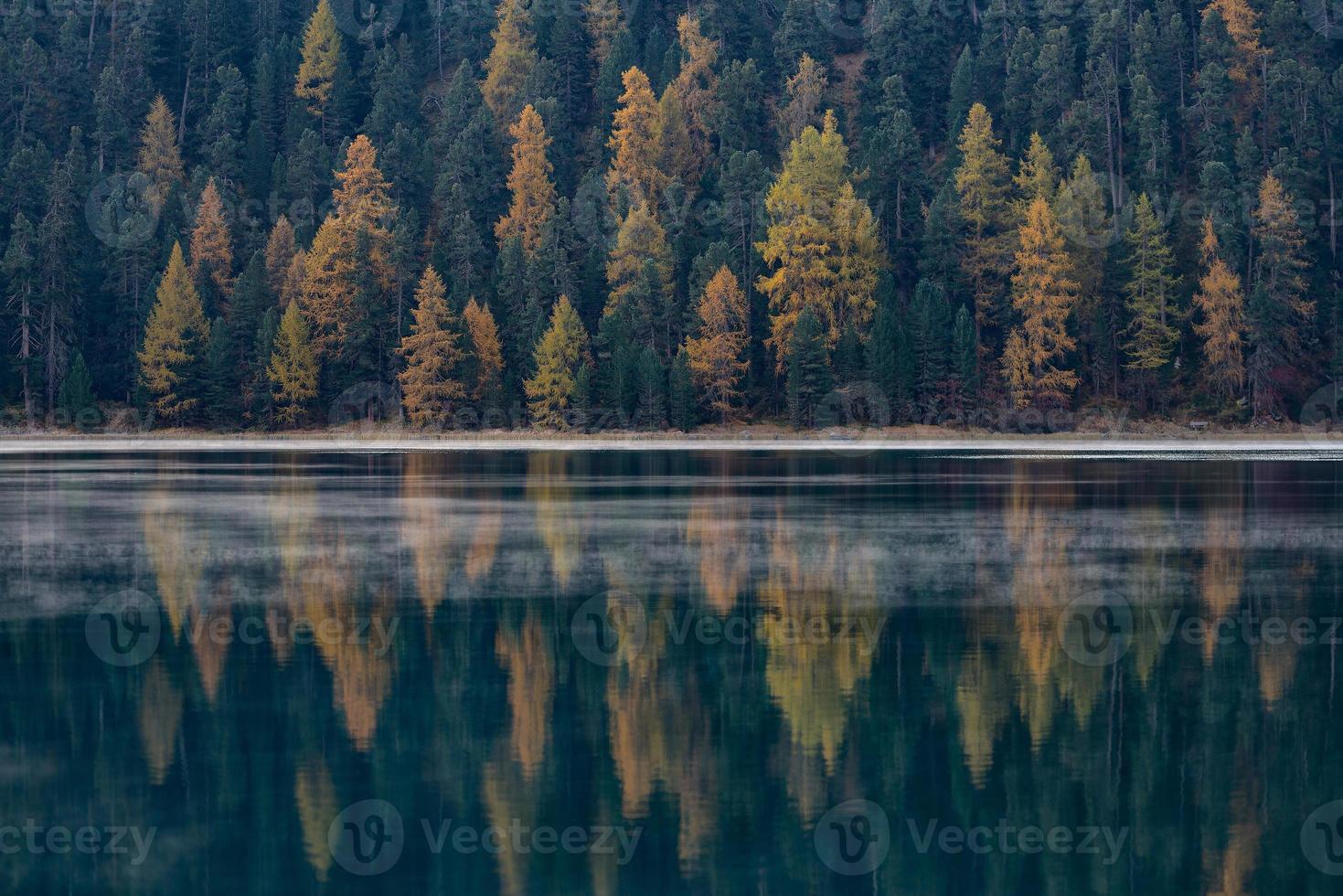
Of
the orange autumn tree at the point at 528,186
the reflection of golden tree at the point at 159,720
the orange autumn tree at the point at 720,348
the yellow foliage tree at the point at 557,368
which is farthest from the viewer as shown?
the orange autumn tree at the point at 528,186

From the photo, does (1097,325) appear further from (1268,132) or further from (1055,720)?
(1055,720)

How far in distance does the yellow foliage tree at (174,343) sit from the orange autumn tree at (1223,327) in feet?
204

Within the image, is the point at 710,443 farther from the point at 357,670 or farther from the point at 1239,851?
the point at 1239,851

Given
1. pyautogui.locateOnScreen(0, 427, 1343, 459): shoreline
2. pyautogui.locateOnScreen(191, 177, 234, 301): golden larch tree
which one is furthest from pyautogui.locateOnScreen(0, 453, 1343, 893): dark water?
pyautogui.locateOnScreen(191, 177, 234, 301): golden larch tree

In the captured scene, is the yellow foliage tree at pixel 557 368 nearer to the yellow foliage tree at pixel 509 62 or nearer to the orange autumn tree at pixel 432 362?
the orange autumn tree at pixel 432 362

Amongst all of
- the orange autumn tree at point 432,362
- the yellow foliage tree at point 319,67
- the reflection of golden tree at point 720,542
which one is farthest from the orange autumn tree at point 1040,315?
the yellow foliage tree at point 319,67

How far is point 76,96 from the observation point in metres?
138

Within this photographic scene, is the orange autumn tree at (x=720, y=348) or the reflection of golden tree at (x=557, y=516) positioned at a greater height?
the orange autumn tree at (x=720, y=348)

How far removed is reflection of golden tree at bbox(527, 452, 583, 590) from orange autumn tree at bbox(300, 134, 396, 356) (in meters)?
43.0

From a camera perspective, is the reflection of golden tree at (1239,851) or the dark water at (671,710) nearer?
the reflection of golden tree at (1239,851)

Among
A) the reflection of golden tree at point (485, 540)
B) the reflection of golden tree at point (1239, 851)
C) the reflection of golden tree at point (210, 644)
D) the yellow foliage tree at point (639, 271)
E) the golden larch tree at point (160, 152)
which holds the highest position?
the golden larch tree at point (160, 152)

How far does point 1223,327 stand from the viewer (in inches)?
3841

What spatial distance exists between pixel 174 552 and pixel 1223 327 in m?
79.5

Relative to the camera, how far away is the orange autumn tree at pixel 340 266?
106375mm
